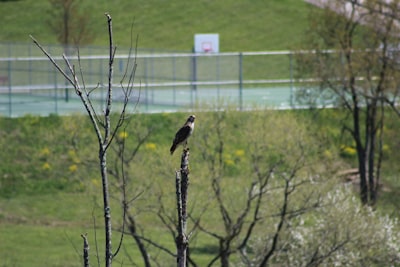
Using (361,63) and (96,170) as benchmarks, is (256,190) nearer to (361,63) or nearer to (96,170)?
(96,170)

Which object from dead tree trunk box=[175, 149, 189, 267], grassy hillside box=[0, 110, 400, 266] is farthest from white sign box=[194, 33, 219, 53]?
dead tree trunk box=[175, 149, 189, 267]

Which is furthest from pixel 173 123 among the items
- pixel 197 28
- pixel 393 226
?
pixel 197 28

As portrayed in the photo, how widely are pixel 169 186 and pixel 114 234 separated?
205 inches

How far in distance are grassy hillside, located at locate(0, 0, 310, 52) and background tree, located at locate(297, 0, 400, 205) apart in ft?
71.3

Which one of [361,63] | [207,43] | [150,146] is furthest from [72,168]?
[207,43]

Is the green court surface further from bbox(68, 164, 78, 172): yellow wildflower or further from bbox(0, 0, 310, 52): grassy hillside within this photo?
bbox(0, 0, 310, 52): grassy hillside

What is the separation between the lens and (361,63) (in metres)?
31.4

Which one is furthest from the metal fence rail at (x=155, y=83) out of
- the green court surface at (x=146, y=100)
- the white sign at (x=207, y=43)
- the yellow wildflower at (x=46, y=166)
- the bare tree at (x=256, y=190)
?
the bare tree at (x=256, y=190)

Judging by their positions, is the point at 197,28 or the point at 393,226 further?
the point at 197,28

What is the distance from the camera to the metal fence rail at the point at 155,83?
126 ft

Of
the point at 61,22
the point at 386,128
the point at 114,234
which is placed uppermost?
the point at 61,22

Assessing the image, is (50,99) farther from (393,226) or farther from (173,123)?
(393,226)

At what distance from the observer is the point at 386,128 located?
113ft

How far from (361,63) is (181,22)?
30.3 meters
